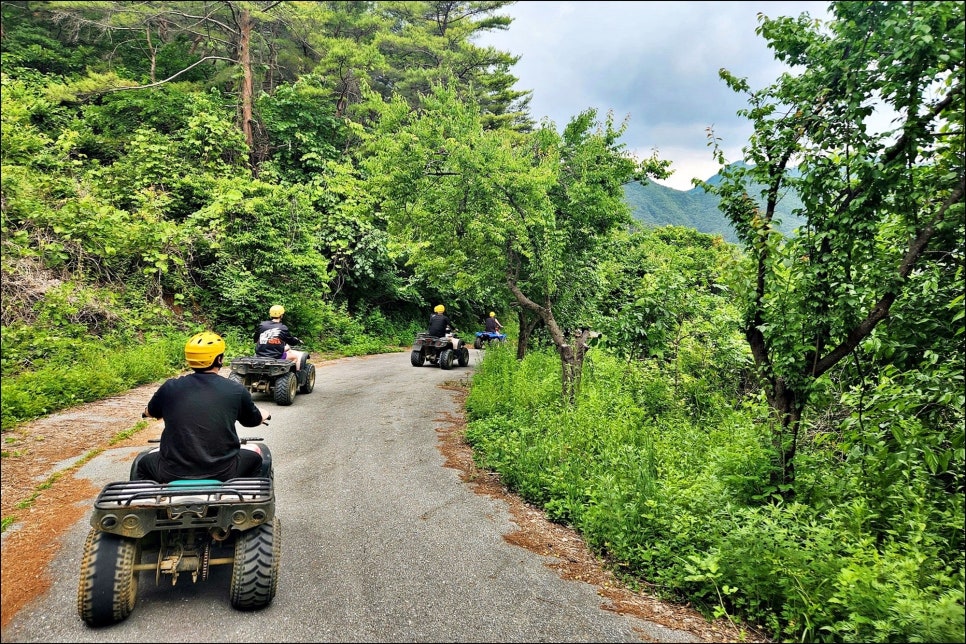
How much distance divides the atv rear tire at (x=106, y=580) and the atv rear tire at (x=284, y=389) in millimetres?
6032

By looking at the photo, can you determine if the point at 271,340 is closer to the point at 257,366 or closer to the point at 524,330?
the point at 257,366

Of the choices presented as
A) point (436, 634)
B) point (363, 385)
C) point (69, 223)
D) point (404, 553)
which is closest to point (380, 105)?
point (69, 223)

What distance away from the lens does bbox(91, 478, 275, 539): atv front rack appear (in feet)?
9.70

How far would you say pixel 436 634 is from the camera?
10.5 ft

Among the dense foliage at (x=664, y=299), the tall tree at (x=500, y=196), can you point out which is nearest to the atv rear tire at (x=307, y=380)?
the dense foliage at (x=664, y=299)

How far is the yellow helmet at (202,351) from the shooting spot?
3.41 metres

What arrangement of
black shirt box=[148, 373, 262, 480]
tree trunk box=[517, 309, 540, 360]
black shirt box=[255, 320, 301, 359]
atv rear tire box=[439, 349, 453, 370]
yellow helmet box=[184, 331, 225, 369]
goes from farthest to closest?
atv rear tire box=[439, 349, 453, 370], tree trunk box=[517, 309, 540, 360], black shirt box=[255, 320, 301, 359], yellow helmet box=[184, 331, 225, 369], black shirt box=[148, 373, 262, 480]

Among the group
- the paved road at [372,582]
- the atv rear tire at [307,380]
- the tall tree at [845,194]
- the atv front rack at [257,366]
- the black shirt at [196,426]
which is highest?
the tall tree at [845,194]

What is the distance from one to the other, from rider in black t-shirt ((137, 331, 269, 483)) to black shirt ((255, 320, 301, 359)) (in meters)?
5.79

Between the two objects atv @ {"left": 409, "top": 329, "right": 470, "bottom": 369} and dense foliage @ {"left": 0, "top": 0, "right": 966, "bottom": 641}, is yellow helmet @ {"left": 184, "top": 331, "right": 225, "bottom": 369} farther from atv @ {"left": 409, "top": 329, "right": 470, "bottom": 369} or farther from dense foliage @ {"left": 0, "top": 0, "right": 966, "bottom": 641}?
atv @ {"left": 409, "top": 329, "right": 470, "bottom": 369}

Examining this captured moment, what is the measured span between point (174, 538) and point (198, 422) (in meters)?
0.76

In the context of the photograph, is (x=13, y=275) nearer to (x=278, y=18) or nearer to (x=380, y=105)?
(x=380, y=105)

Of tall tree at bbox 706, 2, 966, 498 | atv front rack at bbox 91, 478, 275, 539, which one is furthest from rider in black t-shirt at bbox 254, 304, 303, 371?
tall tree at bbox 706, 2, 966, 498

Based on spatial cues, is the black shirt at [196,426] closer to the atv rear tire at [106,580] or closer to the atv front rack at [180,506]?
the atv front rack at [180,506]
